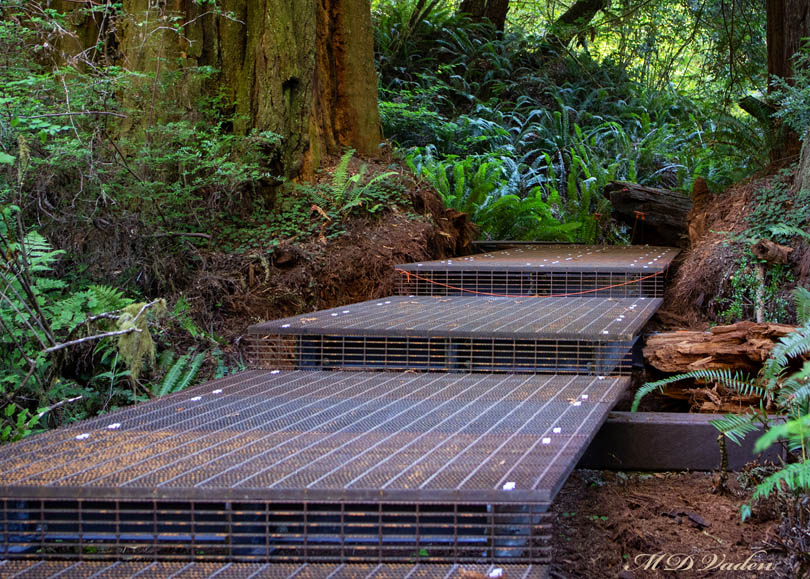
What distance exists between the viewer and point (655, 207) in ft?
32.4

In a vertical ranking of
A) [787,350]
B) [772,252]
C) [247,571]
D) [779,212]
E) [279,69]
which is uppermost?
[279,69]

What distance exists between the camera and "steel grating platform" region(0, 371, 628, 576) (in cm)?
228

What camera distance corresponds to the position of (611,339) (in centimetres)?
431

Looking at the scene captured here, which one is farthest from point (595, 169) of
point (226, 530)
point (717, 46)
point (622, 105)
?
point (226, 530)

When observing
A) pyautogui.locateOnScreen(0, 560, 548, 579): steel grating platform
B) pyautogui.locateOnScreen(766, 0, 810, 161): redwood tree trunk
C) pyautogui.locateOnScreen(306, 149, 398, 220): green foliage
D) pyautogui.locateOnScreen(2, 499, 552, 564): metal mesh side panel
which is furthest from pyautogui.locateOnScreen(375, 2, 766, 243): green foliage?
pyautogui.locateOnScreen(0, 560, 548, 579): steel grating platform

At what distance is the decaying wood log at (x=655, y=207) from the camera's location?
9.73 metres

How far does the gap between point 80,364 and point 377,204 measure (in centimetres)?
305

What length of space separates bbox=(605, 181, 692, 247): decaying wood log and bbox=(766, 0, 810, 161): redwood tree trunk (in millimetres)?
1824

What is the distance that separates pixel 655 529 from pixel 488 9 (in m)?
17.4

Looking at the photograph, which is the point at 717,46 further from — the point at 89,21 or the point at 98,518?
the point at 98,518

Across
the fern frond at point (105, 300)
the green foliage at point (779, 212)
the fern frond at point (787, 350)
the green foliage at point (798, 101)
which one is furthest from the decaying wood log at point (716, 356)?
the fern frond at point (105, 300)

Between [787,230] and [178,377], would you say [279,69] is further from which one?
[787,230]

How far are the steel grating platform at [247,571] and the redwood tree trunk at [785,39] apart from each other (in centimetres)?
674

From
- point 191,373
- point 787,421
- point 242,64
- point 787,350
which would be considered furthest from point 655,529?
point 242,64
